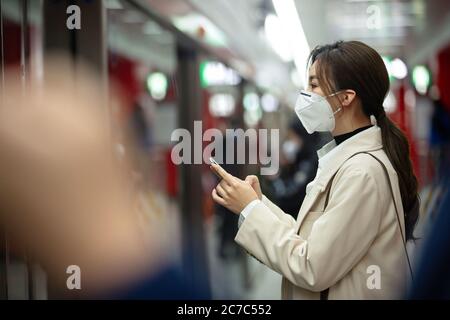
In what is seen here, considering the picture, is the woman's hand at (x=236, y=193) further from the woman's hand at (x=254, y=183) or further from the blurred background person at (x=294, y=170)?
the blurred background person at (x=294, y=170)

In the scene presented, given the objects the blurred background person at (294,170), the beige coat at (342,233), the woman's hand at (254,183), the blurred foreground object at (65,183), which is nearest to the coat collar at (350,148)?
the beige coat at (342,233)

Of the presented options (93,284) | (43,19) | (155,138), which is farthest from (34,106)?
(93,284)

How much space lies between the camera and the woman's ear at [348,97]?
168 cm

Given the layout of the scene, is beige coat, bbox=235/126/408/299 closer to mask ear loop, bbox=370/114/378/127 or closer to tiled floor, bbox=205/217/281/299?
mask ear loop, bbox=370/114/378/127

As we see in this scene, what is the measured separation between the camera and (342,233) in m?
1.58

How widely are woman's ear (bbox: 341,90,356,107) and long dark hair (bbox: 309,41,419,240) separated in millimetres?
12

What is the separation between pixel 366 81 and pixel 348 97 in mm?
69

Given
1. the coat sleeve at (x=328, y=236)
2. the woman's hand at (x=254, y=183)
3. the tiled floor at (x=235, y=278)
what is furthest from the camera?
the tiled floor at (x=235, y=278)

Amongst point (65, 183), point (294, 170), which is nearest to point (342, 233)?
point (294, 170)

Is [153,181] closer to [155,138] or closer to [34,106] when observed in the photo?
[155,138]

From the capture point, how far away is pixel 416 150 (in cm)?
207

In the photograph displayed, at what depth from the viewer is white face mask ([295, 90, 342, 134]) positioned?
1726 mm

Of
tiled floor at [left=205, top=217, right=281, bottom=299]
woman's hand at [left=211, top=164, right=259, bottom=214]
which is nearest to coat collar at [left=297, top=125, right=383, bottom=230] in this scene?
woman's hand at [left=211, top=164, right=259, bottom=214]

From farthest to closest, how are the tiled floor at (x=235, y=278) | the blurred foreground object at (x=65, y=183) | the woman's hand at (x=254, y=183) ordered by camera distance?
the tiled floor at (x=235, y=278)
the blurred foreground object at (x=65, y=183)
the woman's hand at (x=254, y=183)
